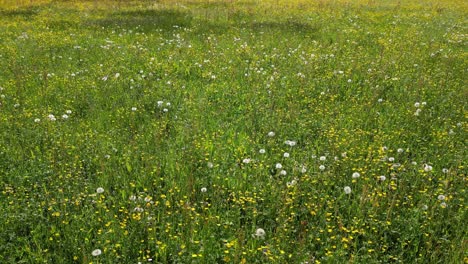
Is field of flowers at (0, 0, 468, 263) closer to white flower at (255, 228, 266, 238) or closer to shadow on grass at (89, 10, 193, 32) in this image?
white flower at (255, 228, 266, 238)

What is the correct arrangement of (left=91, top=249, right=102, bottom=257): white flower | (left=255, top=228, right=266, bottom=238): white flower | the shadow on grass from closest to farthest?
(left=91, top=249, right=102, bottom=257): white flower → (left=255, top=228, right=266, bottom=238): white flower → the shadow on grass

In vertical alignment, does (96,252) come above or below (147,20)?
below

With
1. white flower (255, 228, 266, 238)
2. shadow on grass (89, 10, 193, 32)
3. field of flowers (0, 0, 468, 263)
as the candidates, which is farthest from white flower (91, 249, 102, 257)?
shadow on grass (89, 10, 193, 32)

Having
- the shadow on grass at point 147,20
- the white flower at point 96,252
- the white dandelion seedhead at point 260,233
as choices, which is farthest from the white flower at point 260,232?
the shadow on grass at point 147,20

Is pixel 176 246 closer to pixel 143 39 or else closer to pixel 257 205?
pixel 257 205

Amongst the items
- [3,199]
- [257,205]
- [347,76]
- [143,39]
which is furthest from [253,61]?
[3,199]

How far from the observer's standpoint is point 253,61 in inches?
350

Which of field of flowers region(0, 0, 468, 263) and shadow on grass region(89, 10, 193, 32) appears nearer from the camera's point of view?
field of flowers region(0, 0, 468, 263)

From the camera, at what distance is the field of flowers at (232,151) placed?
3.59 m

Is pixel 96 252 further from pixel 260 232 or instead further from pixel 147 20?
pixel 147 20

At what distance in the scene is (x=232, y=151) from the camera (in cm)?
519

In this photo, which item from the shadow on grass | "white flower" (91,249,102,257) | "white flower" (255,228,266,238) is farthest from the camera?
the shadow on grass

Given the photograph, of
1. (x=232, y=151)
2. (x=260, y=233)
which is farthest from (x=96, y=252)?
(x=232, y=151)

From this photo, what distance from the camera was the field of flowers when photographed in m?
3.59
